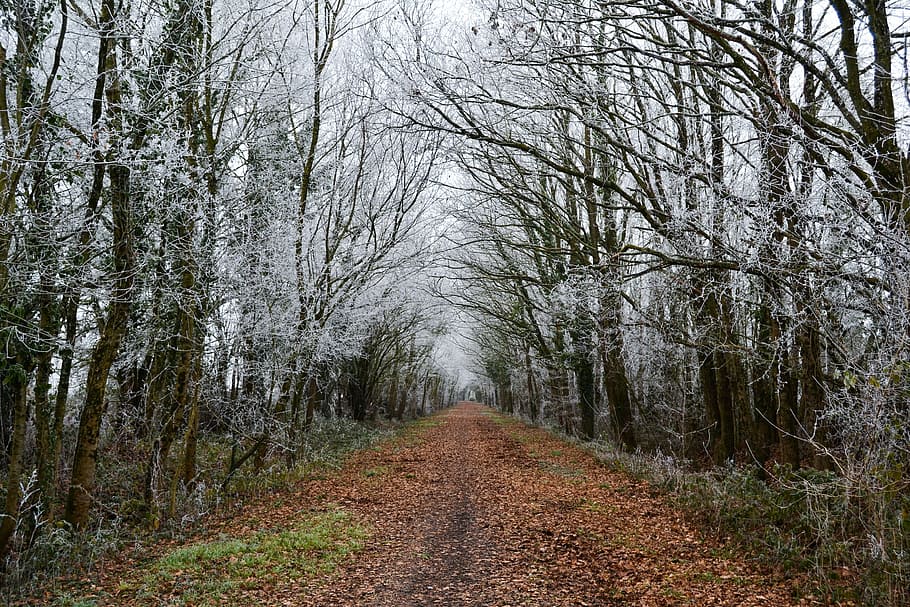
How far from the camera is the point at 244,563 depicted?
593 centimetres

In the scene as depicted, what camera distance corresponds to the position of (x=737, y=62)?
4930 mm

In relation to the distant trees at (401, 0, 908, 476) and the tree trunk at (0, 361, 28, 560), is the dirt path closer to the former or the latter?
the distant trees at (401, 0, 908, 476)

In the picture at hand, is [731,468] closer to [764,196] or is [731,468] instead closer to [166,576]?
[764,196]

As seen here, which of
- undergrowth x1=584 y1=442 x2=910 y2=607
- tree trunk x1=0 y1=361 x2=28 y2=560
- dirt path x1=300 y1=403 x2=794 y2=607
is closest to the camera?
undergrowth x1=584 y1=442 x2=910 y2=607

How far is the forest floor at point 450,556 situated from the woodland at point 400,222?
2.58ft

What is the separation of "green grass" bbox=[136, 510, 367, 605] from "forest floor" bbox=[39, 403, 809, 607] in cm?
2

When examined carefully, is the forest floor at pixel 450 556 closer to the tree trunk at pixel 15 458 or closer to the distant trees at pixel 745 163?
the tree trunk at pixel 15 458

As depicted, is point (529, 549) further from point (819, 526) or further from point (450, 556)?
point (819, 526)

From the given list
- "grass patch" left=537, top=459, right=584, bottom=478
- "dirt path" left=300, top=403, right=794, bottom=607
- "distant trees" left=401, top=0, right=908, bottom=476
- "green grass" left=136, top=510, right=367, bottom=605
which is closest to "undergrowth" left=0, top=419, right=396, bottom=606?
"green grass" left=136, top=510, right=367, bottom=605

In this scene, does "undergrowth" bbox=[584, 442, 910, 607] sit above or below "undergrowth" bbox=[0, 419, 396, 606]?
above

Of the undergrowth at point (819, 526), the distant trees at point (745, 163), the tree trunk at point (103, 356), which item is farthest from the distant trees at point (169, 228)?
the undergrowth at point (819, 526)

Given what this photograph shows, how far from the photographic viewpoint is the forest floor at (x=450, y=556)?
5.15 m

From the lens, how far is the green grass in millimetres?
5277

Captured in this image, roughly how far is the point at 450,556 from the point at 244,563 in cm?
216
